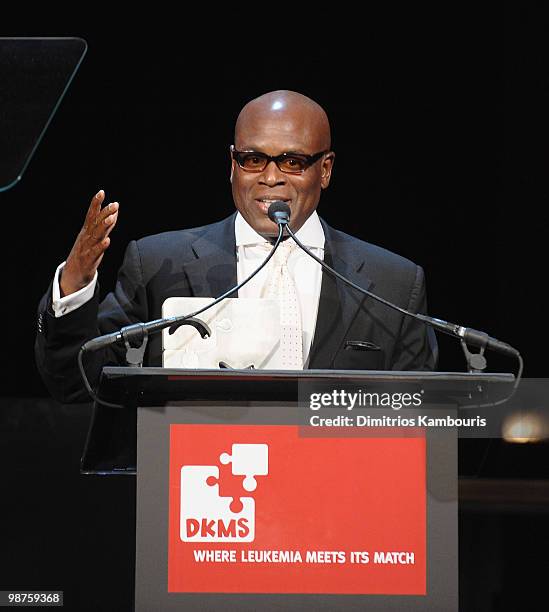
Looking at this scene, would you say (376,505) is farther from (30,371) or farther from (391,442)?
(30,371)

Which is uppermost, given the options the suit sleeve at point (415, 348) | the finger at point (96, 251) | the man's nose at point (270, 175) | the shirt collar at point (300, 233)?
the man's nose at point (270, 175)

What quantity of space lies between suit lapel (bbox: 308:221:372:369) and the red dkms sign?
893mm

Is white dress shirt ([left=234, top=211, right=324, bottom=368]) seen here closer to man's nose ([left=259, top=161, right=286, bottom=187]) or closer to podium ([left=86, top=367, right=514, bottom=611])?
man's nose ([left=259, top=161, right=286, bottom=187])

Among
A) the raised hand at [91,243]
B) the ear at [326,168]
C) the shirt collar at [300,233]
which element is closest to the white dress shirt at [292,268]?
the shirt collar at [300,233]

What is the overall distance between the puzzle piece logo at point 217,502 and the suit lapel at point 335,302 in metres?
0.92

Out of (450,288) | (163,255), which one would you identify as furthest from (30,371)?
→ (450,288)

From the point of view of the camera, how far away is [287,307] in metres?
2.73

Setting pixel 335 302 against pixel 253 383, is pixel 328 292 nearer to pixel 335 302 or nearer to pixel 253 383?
pixel 335 302

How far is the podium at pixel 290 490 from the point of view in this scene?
177 cm

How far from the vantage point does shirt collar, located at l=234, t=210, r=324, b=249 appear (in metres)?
2.86

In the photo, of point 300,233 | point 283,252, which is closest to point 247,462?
point 283,252

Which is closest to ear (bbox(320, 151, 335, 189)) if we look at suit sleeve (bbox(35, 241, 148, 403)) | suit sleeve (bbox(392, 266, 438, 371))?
suit sleeve (bbox(392, 266, 438, 371))

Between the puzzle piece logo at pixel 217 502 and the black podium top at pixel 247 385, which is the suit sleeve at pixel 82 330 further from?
the puzzle piece logo at pixel 217 502

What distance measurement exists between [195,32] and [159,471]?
6.21 ft
